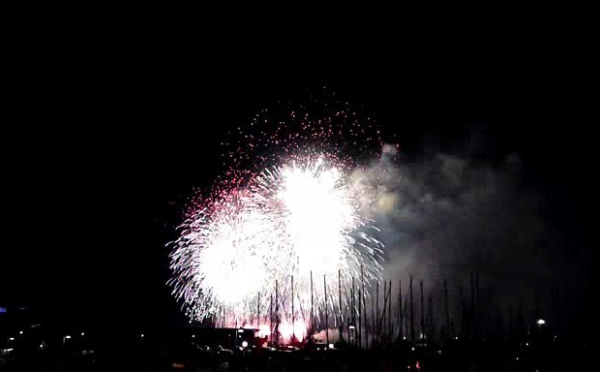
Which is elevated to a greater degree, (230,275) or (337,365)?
(230,275)

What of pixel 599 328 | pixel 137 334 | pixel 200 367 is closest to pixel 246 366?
pixel 200 367

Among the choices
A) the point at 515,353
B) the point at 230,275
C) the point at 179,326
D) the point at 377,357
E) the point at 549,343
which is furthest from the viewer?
the point at 179,326

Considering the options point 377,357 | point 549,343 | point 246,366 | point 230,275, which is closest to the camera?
point 246,366

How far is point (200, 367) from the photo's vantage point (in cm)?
3391

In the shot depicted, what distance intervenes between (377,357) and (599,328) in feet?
83.9

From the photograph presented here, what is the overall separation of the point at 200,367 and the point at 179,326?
26893 mm

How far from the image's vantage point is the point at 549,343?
55.5 m

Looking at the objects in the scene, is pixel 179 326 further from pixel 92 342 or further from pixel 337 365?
pixel 337 365

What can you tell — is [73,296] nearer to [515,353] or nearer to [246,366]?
[246,366]

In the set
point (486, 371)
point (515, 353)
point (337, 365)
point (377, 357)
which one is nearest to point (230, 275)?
point (337, 365)

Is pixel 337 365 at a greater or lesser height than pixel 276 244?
lesser

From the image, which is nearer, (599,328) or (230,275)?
(230,275)

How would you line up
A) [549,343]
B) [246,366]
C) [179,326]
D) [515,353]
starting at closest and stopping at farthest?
[246,366], [515,353], [549,343], [179,326]

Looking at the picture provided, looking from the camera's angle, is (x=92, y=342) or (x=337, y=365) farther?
(x=92, y=342)
